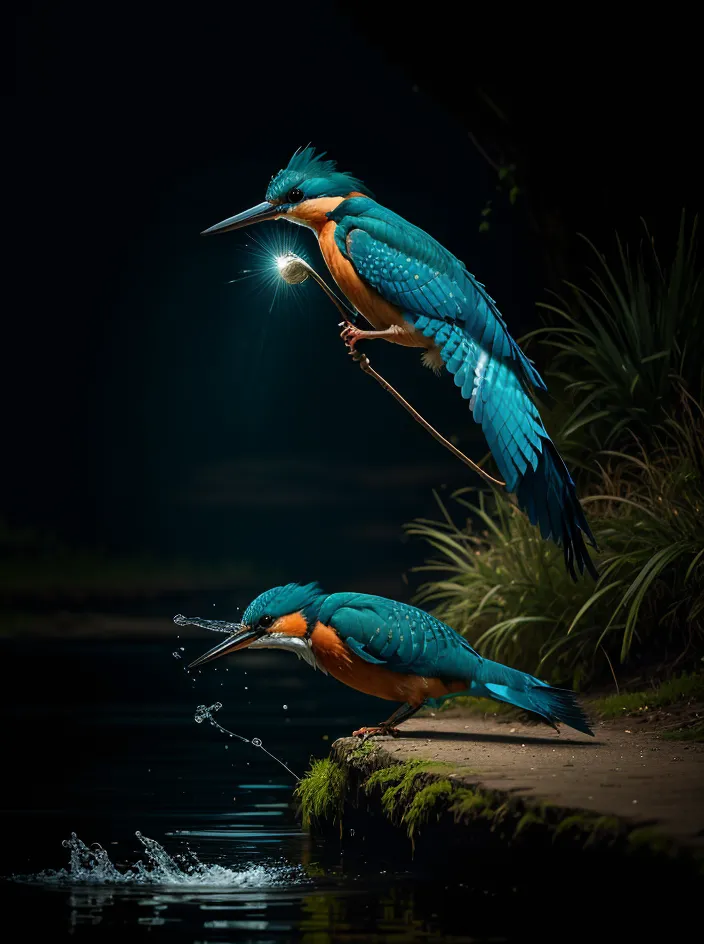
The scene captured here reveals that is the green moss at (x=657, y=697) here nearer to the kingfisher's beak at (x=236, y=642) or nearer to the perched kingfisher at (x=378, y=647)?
the perched kingfisher at (x=378, y=647)

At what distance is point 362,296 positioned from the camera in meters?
5.07

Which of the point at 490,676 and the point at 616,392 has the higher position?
the point at 616,392

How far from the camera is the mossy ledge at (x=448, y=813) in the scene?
359 cm

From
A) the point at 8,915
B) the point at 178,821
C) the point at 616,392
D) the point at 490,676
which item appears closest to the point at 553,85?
the point at 616,392

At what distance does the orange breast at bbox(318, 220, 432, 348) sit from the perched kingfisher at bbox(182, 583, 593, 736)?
37.9 inches

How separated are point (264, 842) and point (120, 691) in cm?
472

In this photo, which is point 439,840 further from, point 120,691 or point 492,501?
point 120,691

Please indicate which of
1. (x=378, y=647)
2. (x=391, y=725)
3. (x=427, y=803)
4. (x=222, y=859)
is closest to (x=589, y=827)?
(x=427, y=803)

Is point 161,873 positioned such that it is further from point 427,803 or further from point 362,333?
point 362,333

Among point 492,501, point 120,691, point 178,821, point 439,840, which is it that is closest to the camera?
point 439,840

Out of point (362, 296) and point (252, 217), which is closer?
point (362, 296)

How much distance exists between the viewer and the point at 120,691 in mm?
9703

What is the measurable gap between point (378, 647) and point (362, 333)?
1.12 m

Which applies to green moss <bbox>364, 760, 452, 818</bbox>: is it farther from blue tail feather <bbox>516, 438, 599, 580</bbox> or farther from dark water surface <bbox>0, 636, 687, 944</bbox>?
blue tail feather <bbox>516, 438, 599, 580</bbox>
